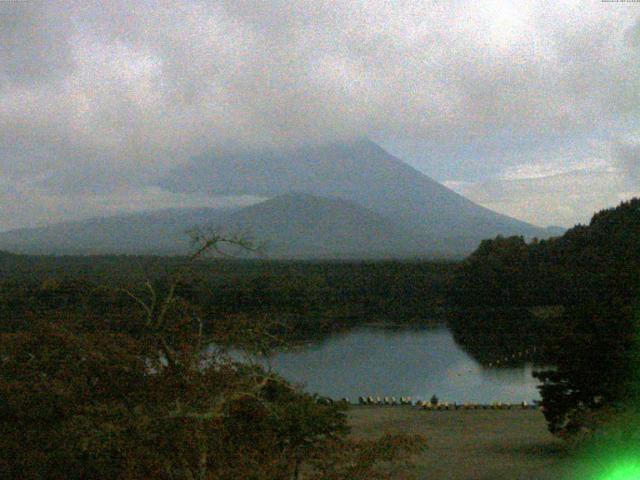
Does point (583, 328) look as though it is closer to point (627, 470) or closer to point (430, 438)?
point (430, 438)

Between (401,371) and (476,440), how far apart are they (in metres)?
13.4

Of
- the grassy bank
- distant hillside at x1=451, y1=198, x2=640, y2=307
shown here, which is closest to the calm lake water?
the grassy bank

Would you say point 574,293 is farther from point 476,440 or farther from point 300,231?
point 300,231

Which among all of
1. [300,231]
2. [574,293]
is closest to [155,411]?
[574,293]

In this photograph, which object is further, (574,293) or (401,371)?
(574,293)

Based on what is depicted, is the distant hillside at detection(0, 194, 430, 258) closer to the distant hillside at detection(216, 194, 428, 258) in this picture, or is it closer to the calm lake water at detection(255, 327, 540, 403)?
the distant hillside at detection(216, 194, 428, 258)

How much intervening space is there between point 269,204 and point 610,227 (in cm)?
14199

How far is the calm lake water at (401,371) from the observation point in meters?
21.6

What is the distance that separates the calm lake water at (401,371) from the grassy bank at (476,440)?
345 centimetres

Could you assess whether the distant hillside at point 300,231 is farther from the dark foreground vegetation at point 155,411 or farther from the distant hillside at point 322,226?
the dark foreground vegetation at point 155,411

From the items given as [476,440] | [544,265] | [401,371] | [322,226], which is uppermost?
[322,226]

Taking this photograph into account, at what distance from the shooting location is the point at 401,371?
84.4 ft

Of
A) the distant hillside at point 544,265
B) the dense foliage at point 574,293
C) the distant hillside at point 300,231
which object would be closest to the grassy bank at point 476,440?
the dense foliage at point 574,293

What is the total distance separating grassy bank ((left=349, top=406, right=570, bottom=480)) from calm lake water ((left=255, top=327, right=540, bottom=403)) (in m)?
3.45
